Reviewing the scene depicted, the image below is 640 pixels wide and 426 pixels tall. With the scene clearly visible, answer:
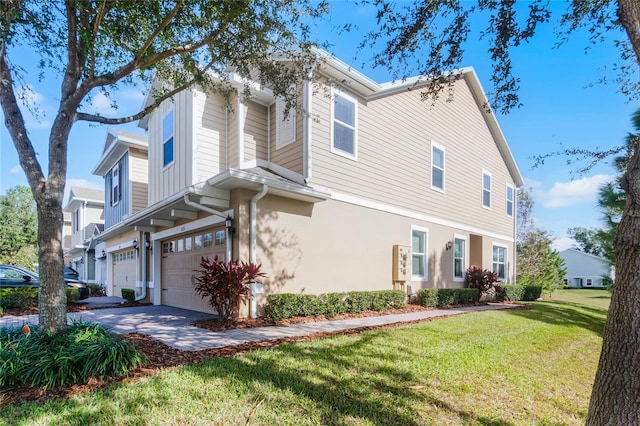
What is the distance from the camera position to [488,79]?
551cm

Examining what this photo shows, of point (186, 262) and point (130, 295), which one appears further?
point (130, 295)

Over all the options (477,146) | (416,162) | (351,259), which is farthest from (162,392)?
(477,146)

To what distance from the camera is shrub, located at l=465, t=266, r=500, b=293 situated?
47.2 ft

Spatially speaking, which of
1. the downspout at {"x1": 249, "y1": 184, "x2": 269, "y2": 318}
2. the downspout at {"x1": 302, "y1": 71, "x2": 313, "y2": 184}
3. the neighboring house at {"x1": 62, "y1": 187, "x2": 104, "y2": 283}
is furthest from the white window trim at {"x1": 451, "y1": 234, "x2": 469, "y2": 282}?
the neighboring house at {"x1": 62, "y1": 187, "x2": 104, "y2": 283}

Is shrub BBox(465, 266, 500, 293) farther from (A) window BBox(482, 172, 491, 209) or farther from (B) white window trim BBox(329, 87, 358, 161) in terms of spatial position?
(B) white window trim BBox(329, 87, 358, 161)

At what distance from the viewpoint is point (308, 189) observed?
866 cm

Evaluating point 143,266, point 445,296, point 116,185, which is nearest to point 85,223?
point 116,185

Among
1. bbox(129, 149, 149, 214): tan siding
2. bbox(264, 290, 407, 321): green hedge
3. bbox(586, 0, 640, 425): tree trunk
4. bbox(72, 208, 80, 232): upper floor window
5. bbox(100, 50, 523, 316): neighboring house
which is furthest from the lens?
bbox(72, 208, 80, 232): upper floor window

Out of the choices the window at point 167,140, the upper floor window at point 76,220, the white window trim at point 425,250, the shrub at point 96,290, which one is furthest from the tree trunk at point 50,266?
the upper floor window at point 76,220

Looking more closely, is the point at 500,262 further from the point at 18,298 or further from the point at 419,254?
the point at 18,298

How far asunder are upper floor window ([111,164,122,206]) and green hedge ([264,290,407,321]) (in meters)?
10.9

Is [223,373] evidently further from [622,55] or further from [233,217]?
[622,55]

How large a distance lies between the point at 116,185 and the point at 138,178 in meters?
2.33

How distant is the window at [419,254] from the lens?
1257cm
